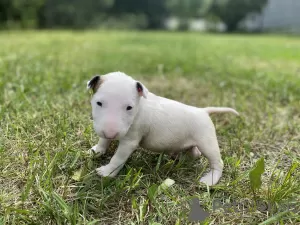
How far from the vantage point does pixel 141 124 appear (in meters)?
1.62

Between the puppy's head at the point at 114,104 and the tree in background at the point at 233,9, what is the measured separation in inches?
1014

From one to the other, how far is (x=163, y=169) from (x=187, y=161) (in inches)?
7.1

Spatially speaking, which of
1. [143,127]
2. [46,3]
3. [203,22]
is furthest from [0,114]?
[203,22]

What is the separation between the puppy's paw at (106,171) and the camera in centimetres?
156

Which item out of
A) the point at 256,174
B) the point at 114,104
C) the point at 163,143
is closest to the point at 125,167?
the point at 163,143

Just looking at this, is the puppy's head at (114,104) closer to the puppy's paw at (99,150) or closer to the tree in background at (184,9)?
the puppy's paw at (99,150)

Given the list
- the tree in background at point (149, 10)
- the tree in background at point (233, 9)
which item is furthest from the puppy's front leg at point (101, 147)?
the tree in background at point (233, 9)

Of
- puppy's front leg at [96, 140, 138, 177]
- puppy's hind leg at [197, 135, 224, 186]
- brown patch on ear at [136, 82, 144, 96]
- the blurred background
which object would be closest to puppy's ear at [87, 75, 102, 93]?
brown patch on ear at [136, 82, 144, 96]

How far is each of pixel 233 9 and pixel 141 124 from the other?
2602cm

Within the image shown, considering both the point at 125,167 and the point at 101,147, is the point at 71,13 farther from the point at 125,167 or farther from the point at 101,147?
the point at 125,167

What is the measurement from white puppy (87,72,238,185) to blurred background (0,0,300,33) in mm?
18881

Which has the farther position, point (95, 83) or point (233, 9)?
point (233, 9)

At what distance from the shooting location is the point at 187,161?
181 cm

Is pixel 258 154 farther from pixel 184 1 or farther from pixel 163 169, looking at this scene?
pixel 184 1
